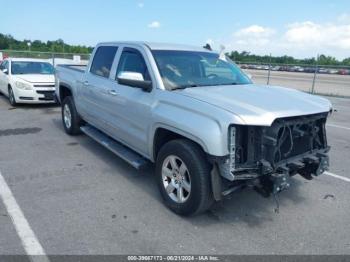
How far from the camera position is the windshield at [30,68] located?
11719mm

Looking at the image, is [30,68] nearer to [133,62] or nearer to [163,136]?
[133,62]

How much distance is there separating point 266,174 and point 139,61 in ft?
7.70

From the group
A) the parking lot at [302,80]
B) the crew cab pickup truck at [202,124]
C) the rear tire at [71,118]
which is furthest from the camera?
the parking lot at [302,80]

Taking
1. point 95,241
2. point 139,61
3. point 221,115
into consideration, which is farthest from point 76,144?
point 221,115

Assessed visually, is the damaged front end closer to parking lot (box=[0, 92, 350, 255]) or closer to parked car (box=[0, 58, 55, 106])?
parking lot (box=[0, 92, 350, 255])

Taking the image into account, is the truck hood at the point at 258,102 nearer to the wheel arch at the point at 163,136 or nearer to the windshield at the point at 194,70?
the windshield at the point at 194,70

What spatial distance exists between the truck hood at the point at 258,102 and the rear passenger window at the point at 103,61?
6.31ft

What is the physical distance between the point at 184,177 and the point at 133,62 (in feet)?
6.41

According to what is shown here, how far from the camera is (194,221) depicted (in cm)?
393

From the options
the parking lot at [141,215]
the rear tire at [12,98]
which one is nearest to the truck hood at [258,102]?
the parking lot at [141,215]

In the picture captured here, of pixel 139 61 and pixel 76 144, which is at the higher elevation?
pixel 139 61

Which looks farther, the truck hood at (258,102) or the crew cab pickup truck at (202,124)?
the crew cab pickup truck at (202,124)

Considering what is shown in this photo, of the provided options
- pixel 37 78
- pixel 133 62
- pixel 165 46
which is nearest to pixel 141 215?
pixel 133 62

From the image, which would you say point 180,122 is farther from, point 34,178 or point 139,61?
point 34,178
